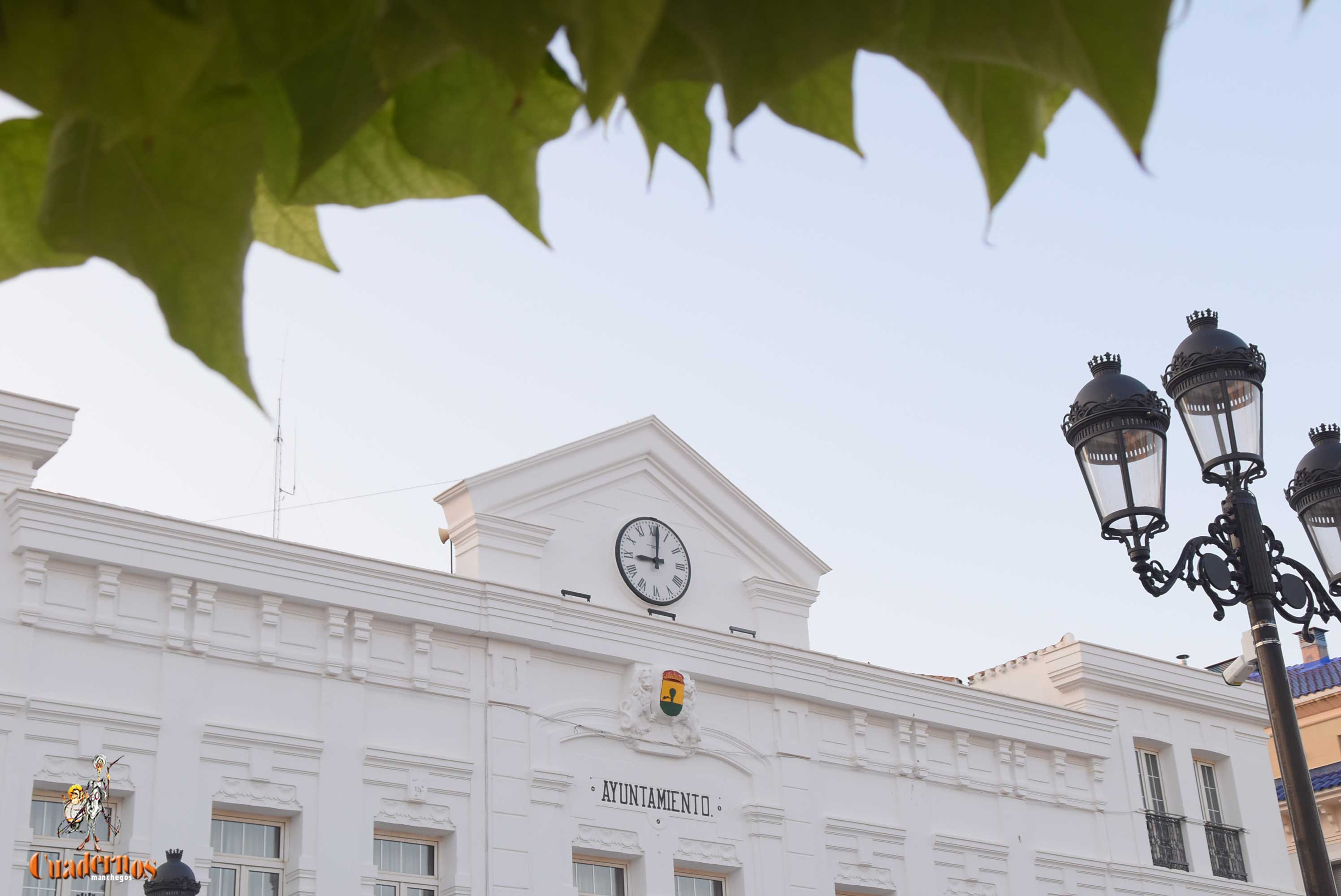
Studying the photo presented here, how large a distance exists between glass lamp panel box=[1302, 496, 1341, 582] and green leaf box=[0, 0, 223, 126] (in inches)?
351

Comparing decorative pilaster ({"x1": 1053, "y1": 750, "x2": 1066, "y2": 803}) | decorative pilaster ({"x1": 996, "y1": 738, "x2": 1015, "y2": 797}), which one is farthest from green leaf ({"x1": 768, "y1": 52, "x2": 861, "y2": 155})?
decorative pilaster ({"x1": 1053, "y1": 750, "x2": 1066, "y2": 803})

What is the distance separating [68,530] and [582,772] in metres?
5.85

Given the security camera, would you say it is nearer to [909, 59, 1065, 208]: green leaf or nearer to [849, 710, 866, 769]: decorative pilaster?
[849, 710, 866, 769]: decorative pilaster

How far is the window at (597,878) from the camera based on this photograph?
51.3 feet

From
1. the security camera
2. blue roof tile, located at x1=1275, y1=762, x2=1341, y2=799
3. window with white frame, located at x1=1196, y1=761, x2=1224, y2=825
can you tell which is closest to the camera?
the security camera

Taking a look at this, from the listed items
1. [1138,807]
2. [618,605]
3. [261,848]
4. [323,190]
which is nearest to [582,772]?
[618,605]

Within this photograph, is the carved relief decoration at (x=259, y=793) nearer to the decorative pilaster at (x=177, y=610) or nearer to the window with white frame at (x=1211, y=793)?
the decorative pilaster at (x=177, y=610)

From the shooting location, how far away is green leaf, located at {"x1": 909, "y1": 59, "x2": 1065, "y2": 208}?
28.7 inches

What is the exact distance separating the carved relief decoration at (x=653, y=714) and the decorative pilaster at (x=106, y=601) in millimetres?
5582

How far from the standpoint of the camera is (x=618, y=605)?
56.5 feet

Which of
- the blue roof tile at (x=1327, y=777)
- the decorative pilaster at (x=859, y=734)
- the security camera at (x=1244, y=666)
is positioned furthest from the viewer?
the blue roof tile at (x=1327, y=777)

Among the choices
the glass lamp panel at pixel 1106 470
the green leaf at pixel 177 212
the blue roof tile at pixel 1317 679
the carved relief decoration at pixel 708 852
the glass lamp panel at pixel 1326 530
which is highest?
the blue roof tile at pixel 1317 679

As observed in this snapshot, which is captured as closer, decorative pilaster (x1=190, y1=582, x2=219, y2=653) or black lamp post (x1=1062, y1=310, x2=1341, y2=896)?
black lamp post (x1=1062, y1=310, x2=1341, y2=896)

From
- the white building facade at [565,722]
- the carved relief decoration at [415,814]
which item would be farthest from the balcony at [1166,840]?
the carved relief decoration at [415,814]
